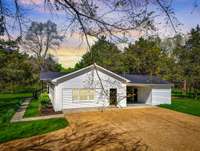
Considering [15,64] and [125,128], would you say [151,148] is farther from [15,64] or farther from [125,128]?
[15,64]

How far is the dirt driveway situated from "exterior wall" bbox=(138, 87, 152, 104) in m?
9.62

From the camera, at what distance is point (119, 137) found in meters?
10.7

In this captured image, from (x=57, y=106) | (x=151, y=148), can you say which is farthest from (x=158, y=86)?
(x=151, y=148)

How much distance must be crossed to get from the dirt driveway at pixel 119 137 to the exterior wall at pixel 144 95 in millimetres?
9616

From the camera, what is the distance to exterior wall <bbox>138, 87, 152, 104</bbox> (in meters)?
24.0

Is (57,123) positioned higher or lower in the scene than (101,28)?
lower

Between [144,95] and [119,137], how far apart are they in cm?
1477

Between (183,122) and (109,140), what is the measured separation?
264 inches

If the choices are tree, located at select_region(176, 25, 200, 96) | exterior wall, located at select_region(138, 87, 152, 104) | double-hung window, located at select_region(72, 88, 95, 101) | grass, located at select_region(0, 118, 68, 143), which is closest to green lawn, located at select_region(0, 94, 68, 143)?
grass, located at select_region(0, 118, 68, 143)

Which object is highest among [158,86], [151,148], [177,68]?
[177,68]

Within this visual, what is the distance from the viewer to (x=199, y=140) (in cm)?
1021

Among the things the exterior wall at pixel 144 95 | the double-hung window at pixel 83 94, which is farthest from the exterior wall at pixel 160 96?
the double-hung window at pixel 83 94

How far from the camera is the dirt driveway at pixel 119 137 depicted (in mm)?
9305

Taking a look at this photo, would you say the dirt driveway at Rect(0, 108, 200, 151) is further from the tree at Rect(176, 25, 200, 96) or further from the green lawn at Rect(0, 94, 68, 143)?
the tree at Rect(176, 25, 200, 96)
